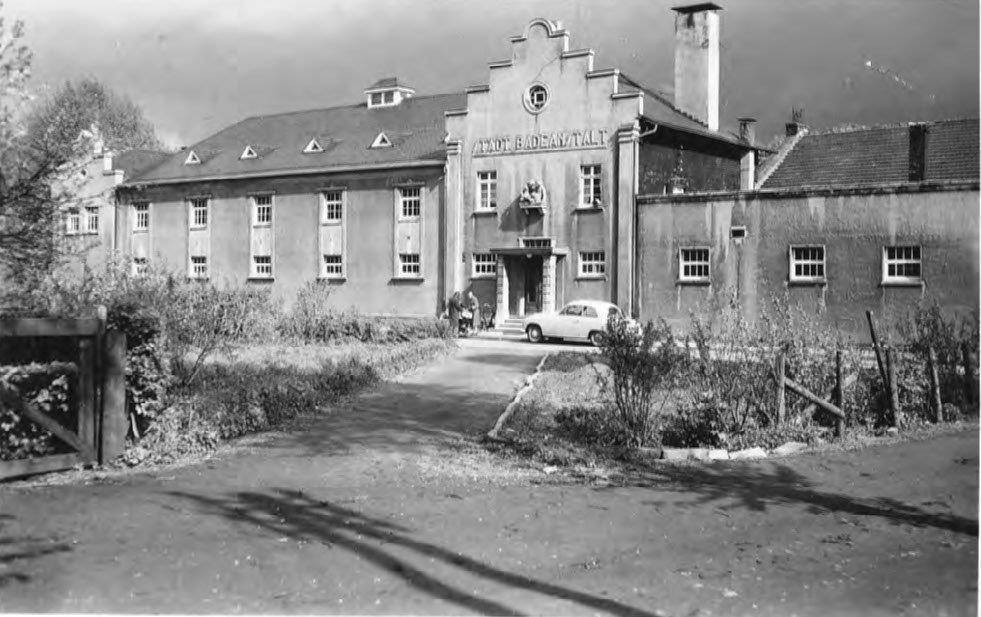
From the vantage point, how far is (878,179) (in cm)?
2316

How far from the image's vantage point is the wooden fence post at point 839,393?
34.2 feet

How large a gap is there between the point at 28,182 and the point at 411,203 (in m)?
19.1

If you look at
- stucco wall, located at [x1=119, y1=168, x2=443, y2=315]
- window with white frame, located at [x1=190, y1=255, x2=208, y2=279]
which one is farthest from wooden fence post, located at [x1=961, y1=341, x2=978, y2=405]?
window with white frame, located at [x1=190, y1=255, x2=208, y2=279]

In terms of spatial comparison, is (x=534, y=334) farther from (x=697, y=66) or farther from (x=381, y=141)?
(x=381, y=141)

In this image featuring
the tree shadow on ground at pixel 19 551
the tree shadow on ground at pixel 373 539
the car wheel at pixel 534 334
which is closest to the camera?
the tree shadow on ground at pixel 373 539

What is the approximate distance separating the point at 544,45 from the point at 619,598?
68.7ft

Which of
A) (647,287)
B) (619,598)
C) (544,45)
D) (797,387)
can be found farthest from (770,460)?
(544,45)

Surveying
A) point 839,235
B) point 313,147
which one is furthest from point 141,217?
point 839,235

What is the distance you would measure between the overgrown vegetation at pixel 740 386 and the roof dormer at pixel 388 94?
61.6 feet

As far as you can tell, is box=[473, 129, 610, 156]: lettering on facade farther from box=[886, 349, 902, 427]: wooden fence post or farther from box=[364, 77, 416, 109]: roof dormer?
box=[886, 349, 902, 427]: wooden fence post

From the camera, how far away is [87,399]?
8836 millimetres

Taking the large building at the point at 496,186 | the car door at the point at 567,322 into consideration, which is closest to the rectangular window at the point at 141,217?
the large building at the point at 496,186

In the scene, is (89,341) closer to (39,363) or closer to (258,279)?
(39,363)

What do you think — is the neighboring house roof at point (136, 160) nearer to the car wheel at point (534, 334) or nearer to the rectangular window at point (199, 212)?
the rectangular window at point (199, 212)
